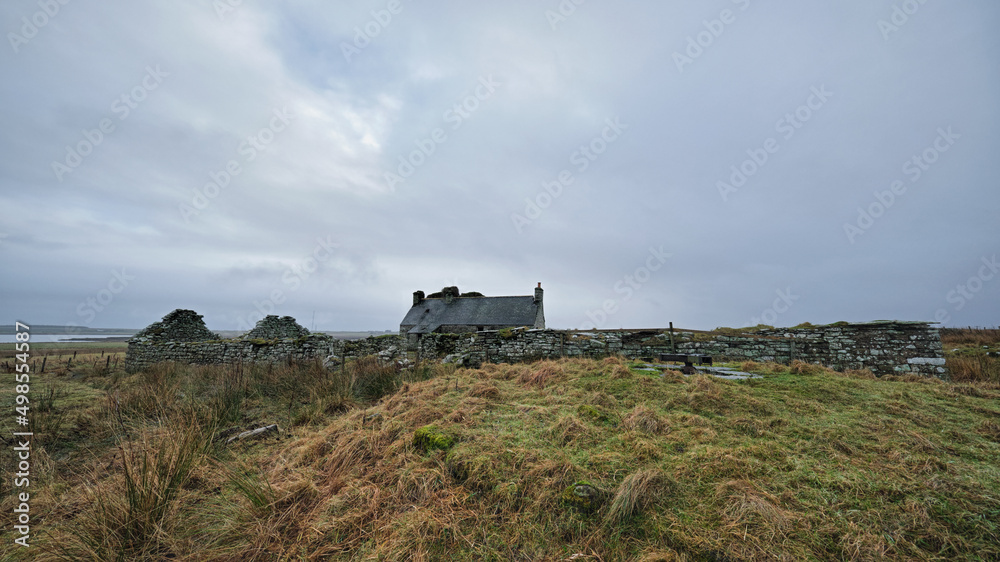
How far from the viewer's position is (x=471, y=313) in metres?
33.5

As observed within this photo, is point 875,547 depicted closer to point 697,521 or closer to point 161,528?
point 697,521

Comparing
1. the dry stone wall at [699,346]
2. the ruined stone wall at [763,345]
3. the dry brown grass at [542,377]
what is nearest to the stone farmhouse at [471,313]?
the dry stone wall at [699,346]

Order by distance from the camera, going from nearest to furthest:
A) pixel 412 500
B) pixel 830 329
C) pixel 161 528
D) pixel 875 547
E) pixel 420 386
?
pixel 875 547, pixel 161 528, pixel 412 500, pixel 420 386, pixel 830 329

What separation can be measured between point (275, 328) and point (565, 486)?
2273 centimetres

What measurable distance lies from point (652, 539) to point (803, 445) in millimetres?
2302

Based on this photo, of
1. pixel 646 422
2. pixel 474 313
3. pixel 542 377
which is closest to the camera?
pixel 646 422

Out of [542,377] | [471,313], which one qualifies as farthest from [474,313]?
[542,377]

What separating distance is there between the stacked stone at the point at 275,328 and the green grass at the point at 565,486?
16.9 meters

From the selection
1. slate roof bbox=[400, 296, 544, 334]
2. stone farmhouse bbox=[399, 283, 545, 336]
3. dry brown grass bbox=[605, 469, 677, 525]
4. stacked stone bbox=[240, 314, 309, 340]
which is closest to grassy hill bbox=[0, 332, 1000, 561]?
dry brown grass bbox=[605, 469, 677, 525]

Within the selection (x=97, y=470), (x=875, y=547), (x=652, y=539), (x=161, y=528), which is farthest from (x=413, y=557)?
(x=97, y=470)

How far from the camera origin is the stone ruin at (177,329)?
18091mm

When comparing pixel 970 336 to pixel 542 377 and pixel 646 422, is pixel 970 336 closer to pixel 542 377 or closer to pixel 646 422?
pixel 542 377

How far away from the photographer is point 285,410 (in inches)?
→ 266

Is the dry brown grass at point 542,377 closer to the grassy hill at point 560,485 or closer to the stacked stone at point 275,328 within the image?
the grassy hill at point 560,485
